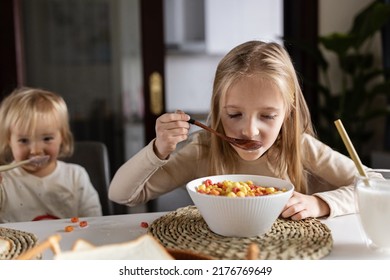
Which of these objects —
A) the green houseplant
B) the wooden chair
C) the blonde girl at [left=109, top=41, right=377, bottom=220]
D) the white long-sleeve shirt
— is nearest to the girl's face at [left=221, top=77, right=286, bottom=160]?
the blonde girl at [left=109, top=41, right=377, bottom=220]

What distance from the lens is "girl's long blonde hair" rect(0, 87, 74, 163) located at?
3.92 ft

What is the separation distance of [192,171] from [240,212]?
449mm

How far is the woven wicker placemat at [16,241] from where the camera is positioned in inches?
26.8

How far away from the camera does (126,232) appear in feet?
2.65

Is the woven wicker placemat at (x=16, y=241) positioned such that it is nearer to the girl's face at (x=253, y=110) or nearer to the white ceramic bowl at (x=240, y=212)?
the white ceramic bowl at (x=240, y=212)

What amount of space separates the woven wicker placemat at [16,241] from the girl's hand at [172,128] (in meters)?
0.29

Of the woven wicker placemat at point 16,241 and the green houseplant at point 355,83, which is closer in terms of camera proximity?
the woven wicker placemat at point 16,241

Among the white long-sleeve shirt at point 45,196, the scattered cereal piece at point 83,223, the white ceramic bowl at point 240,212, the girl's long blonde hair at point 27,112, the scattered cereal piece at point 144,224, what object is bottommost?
the white long-sleeve shirt at point 45,196

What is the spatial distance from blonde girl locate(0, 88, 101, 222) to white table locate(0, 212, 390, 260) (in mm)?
334

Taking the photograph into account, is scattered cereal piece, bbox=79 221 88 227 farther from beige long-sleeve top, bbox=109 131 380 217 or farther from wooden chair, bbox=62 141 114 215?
wooden chair, bbox=62 141 114 215

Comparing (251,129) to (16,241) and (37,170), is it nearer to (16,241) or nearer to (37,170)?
(16,241)

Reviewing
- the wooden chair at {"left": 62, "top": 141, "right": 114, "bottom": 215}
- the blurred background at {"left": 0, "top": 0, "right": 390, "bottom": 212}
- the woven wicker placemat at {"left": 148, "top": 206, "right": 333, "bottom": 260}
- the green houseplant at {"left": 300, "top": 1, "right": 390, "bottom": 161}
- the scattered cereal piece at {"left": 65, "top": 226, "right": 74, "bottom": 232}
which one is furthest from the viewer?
the blurred background at {"left": 0, "top": 0, "right": 390, "bottom": 212}

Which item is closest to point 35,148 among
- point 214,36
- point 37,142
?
point 37,142

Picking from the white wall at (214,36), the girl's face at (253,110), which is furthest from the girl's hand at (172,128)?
the white wall at (214,36)
